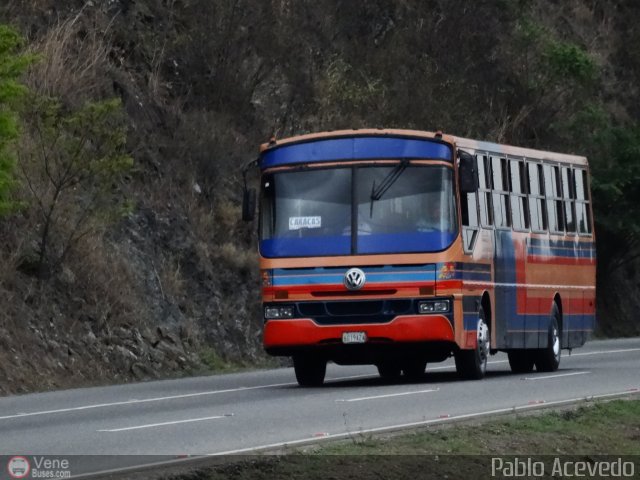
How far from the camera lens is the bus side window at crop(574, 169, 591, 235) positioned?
28922 mm

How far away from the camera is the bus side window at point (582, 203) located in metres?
28.9

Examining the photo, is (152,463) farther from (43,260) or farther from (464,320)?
(43,260)

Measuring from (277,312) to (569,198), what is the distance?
7.32 metres

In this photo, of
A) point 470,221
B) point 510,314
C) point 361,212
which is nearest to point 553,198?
point 510,314

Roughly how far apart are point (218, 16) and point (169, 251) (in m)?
7.70

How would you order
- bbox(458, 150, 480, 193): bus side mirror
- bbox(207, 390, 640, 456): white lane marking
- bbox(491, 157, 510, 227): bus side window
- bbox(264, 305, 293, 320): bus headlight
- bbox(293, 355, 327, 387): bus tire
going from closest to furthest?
bbox(207, 390, 640, 456): white lane marking, bbox(264, 305, 293, 320): bus headlight, bbox(458, 150, 480, 193): bus side mirror, bbox(293, 355, 327, 387): bus tire, bbox(491, 157, 510, 227): bus side window

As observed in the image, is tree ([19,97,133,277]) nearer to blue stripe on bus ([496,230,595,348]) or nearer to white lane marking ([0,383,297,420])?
white lane marking ([0,383,297,420])

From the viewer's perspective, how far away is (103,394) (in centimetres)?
2311

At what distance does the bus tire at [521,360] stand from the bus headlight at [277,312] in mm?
5524

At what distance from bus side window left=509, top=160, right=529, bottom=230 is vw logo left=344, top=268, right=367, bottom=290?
13.2ft

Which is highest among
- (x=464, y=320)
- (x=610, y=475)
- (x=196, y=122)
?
(x=196, y=122)

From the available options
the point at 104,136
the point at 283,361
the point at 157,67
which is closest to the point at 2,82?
the point at 104,136

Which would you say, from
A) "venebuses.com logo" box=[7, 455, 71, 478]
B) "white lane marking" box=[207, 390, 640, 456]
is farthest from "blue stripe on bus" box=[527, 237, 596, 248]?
"venebuses.com logo" box=[7, 455, 71, 478]

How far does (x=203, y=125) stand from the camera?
117ft
